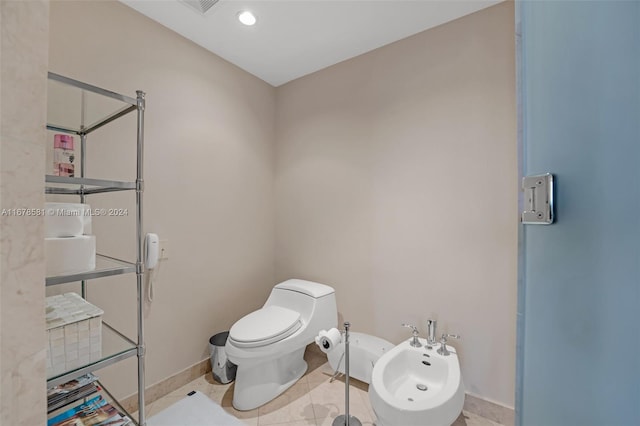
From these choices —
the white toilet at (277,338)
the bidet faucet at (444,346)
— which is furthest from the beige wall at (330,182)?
the white toilet at (277,338)

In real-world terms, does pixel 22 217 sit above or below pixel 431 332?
above

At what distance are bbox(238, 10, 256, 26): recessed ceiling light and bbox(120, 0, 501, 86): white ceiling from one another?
0.09ft

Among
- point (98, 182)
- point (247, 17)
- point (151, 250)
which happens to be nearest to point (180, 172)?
A: point (151, 250)

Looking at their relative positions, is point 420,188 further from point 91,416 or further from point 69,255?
point 91,416

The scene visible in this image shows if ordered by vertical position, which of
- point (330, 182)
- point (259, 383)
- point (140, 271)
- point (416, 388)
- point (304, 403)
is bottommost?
point (304, 403)

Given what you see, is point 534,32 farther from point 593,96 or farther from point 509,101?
point 509,101

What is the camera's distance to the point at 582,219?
40cm

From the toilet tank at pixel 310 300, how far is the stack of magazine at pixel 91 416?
1.08 metres

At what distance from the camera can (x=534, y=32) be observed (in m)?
0.47

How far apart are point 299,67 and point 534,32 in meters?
2.00

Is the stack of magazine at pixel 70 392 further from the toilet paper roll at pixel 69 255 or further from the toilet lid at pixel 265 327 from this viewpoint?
the toilet lid at pixel 265 327

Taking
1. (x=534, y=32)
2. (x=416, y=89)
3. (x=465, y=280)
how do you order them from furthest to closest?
(x=416, y=89)
(x=465, y=280)
(x=534, y=32)

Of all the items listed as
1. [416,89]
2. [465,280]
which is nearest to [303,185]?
[416,89]

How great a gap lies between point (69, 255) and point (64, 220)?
0.11 metres
